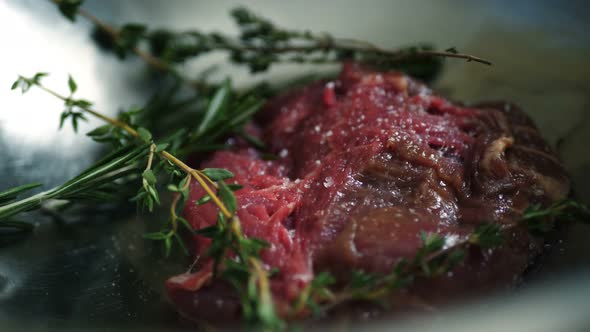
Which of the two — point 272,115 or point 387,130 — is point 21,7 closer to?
point 272,115

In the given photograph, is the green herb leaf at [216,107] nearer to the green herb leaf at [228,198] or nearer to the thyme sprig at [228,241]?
the thyme sprig at [228,241]

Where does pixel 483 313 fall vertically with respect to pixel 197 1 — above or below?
below

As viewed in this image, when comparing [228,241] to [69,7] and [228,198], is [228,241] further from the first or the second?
[69,7]

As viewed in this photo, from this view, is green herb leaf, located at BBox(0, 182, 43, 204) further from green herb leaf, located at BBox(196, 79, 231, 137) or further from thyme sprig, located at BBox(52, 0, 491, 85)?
thyme sprig, located at BBox(52, 0, 491, 85)

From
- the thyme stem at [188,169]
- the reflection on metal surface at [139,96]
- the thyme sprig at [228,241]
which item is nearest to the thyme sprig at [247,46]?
the reflection on metal surface at [139,96]

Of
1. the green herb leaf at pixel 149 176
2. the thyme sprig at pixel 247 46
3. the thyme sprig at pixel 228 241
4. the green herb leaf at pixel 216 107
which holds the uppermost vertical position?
the thyme sprig at pixel 247 46

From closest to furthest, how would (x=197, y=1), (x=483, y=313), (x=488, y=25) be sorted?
(x=483, y=313) → (x=488, y=25) → (x=197, y=1)

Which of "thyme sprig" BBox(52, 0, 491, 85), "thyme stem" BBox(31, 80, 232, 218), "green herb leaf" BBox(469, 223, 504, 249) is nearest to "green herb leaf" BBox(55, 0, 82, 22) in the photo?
"thyme sprig" BBox(52, 0, 491, 85)

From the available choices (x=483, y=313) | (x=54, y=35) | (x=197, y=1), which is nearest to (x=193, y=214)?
(x=483, y=313)
